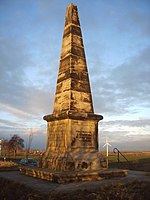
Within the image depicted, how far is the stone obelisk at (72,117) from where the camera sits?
8320 millimetres

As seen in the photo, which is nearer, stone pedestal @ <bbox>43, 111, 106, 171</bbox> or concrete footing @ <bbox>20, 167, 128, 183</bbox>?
concrete footing @ <bbox>20, 167, 128, 183</bbox>

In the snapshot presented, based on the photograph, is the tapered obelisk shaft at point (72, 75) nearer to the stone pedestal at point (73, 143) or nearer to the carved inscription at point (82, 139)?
the stone pedestal at point (73, 143)

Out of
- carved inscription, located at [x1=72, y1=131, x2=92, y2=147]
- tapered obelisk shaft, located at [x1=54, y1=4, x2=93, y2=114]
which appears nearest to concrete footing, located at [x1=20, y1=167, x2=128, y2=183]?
carved inscription, located at [x1=72, y1=131, x2=92, y2=147]

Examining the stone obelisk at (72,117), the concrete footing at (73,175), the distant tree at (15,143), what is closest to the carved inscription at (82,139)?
the stone obelisk at (72,117)

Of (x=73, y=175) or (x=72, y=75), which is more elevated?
(x=72, y=75)

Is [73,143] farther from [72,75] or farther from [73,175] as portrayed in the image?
[72,75]

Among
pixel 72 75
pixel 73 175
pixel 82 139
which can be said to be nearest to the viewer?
pixel 73 175

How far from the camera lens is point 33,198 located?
493cm

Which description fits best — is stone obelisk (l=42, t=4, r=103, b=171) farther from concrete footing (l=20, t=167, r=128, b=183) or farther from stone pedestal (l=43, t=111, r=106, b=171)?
concrete footing (l=20, t=167, r=128, b=183)

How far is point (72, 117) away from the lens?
850cm

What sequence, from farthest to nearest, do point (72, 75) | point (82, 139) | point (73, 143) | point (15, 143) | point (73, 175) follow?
1. point (15, 143)
2. point (72, 75)
3. point (82, 139)
4. point (73, 143)
5. point (73, 175)

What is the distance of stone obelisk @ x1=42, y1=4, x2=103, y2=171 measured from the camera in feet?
27.3

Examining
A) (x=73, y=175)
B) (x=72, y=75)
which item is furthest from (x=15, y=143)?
(x=73, y=175)

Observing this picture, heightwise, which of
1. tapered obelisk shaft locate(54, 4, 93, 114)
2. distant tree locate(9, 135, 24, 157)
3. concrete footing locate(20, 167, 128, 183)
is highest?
tapered obelisk shaft locate(54, 4, 93, 114)
